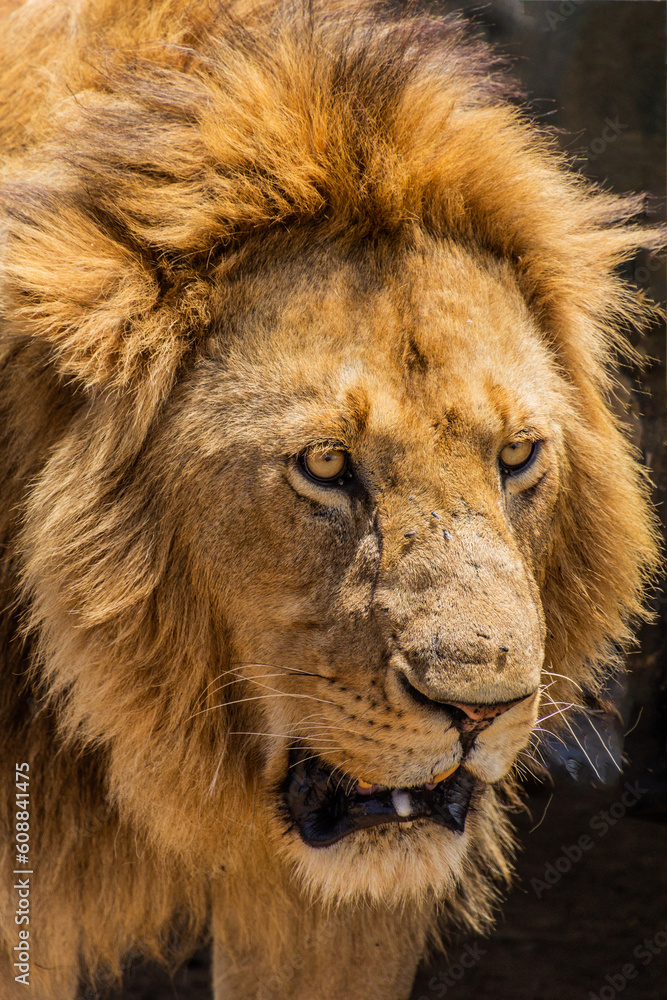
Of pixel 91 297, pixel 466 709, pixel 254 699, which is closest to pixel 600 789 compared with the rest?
pixel 254 699

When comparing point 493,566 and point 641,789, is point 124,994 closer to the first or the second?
point 641,789

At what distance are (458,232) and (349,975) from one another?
1.70m

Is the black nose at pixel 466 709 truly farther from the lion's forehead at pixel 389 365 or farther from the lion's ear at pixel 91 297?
the lion's ear at pixel 91 297

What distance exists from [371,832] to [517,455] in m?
0.66

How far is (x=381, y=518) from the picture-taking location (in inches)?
60.8

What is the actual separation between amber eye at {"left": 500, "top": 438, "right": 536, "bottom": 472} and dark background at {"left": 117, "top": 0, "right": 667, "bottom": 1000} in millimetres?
1005

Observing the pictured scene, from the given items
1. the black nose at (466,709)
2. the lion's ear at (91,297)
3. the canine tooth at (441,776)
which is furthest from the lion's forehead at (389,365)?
the canine tooth at (441,776)

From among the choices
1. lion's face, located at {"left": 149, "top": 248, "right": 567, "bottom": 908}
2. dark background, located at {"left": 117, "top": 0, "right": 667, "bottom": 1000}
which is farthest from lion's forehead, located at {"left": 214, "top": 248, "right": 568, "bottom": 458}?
dark background, located at {"left": 117, "top": 0, "right": 667, "bottom": 1000}

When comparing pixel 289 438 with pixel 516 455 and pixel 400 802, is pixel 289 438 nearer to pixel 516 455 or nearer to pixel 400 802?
pixel 516 455

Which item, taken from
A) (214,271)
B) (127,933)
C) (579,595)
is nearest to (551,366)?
(579,595)

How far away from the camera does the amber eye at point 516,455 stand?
165 cm

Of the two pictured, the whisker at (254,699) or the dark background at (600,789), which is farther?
the dark background at (600,789)

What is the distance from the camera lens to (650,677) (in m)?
2.95

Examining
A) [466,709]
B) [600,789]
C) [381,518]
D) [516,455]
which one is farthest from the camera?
[600,789]
